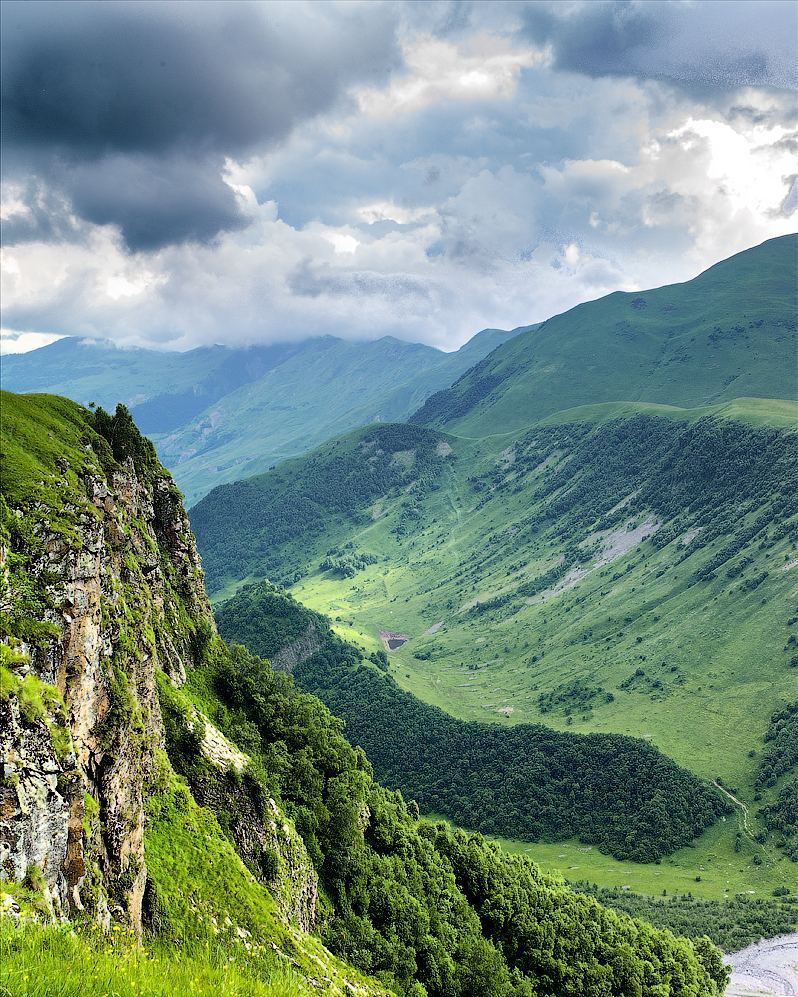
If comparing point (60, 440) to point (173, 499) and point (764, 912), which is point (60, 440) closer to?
point (173, 499)

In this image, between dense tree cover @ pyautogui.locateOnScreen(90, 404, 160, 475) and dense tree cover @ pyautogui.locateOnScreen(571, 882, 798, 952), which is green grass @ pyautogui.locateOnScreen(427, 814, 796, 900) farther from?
dense tree cover @ pyautogui.locateOnScreen(90, 404, 160, 475)

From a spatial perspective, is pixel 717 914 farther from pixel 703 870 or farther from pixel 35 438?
pixel 35 438

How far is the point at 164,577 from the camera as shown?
72.5 m

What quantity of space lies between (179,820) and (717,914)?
166190mm

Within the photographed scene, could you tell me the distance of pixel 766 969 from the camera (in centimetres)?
13638

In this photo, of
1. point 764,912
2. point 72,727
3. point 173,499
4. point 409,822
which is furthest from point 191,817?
point 764,912

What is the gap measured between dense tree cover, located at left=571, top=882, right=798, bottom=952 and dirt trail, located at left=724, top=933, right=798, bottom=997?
1.91 m

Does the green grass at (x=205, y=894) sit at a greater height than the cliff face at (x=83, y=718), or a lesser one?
lesser

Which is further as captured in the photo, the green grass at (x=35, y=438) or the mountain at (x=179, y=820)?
the green grass at (x=35, y=438)

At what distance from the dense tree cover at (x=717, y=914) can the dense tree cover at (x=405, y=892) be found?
42.2 metres

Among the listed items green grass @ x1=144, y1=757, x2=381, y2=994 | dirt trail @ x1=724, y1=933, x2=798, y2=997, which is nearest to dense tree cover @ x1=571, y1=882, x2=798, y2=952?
dirt trail @ x1=724, y1=933, x2=798, y2=997

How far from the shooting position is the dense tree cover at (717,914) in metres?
146

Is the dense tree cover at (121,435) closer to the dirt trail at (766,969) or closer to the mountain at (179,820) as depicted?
the mountain at (179,820)

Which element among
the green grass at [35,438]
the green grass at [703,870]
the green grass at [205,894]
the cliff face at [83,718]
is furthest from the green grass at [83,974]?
the green grass at [703,870]
